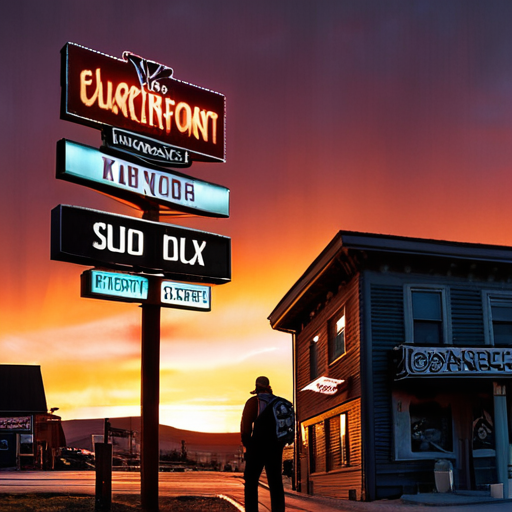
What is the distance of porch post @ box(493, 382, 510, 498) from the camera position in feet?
70.0

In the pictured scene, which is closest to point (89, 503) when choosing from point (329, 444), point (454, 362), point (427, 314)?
point (454, 362)

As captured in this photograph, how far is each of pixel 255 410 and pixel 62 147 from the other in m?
6.52

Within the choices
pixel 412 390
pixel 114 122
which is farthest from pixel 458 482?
pixel 114 122

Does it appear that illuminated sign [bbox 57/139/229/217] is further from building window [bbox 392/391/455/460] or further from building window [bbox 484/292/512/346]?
building window [bbox 484/292/512/346]

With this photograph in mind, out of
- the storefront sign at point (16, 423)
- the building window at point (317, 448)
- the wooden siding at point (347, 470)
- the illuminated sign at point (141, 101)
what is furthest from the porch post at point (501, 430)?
the storefront sign at point (16, 423)

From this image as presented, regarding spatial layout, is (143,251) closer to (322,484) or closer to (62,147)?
(62,147)

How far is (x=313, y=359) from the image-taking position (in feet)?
99.9

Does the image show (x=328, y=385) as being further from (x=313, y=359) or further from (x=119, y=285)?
(x=119, y=285)

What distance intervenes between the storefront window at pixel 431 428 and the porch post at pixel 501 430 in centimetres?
169

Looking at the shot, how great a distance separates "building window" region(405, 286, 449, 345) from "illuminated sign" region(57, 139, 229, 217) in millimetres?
7652

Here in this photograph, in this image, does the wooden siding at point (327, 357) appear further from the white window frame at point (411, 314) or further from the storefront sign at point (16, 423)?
the storefront sign at point (16, 423)

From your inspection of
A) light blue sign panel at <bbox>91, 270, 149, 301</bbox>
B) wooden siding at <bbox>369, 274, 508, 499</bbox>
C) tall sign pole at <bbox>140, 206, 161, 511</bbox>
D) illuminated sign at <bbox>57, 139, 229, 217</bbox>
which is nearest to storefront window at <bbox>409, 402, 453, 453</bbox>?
wooden siding at <bbox>369, 274, 508, 499</bbox>

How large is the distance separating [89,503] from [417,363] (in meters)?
9.09

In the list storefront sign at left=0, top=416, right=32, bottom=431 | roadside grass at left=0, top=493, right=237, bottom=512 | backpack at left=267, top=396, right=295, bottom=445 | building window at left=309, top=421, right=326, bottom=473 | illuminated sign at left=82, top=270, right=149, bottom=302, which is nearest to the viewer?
backpack at left=267, top=396, right=295, bottom=445
